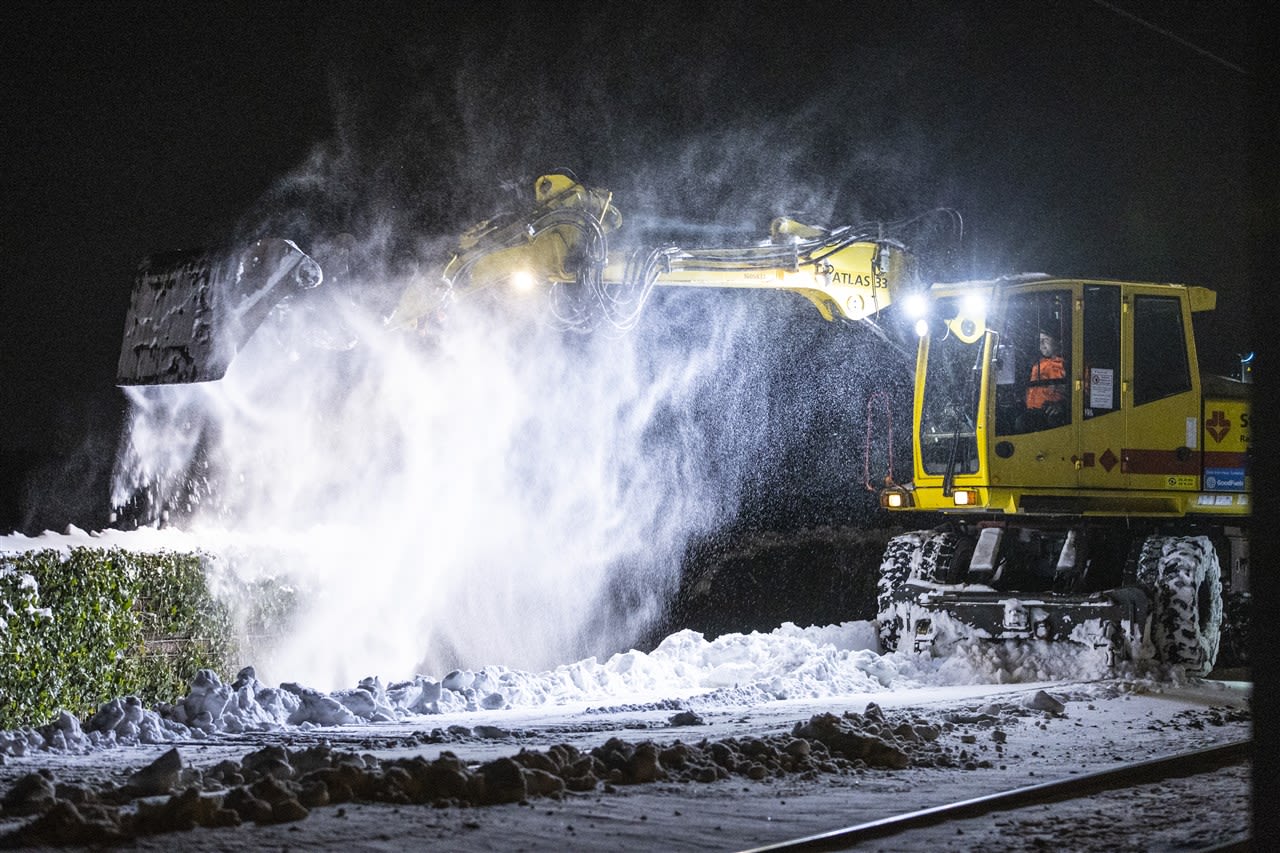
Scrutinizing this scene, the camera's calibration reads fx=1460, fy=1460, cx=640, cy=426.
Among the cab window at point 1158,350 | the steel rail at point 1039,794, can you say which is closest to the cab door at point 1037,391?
the cab window at point 1158,350

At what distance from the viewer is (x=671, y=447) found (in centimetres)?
2206

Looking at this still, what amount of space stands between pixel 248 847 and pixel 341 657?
7654mm

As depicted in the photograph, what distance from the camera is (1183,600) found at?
40.1ft

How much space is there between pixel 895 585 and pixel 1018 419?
1965mm

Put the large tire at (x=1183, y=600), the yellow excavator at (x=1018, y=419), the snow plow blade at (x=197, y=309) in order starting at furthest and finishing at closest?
1. the large tire at (x=1183, y=600)
2. the yellow excavator at (x=1018, y=419)
3. the snow plow blade at (x=197, y=309)

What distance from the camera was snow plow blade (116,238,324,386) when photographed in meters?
10.2

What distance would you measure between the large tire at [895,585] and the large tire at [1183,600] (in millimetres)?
2051

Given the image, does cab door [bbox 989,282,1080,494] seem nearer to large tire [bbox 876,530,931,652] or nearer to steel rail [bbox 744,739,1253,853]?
large tire [bbox 876,530,931,652]

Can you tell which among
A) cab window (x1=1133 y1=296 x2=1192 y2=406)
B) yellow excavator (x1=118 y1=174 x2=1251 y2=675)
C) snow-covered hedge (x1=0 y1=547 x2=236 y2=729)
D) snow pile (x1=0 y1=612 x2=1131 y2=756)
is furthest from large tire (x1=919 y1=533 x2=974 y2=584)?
snow-covered hedge (x1=0 y1=547 x2=236 y2=729)

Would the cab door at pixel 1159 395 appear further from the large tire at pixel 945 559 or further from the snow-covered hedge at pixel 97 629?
the snow-covered hedge at pixel 97 629

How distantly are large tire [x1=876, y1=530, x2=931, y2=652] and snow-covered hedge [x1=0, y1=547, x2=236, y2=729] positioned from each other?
19.6 feet

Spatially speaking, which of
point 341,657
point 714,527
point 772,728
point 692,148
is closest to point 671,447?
point 714,527

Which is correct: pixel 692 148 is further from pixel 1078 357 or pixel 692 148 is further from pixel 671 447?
pixel 1078 357

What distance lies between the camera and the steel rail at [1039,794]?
20.3 feet
